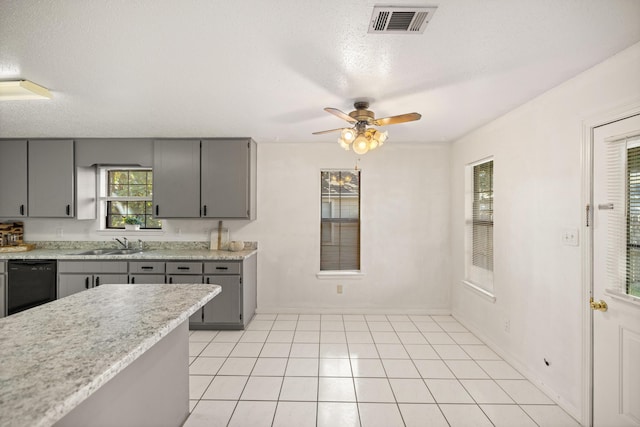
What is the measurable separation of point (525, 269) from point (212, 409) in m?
2.86

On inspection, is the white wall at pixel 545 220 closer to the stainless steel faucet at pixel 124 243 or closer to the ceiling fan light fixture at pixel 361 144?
the ceiling fan light fixture at pixel 361 144

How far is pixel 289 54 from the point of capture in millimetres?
2037

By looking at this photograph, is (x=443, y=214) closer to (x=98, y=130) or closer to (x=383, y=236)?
(x=383, y=236)

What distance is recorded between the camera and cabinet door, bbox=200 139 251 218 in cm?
426

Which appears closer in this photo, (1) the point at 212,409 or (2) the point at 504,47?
(2) the point at 504,47

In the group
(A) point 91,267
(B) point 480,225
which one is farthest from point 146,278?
(B) point 480,225

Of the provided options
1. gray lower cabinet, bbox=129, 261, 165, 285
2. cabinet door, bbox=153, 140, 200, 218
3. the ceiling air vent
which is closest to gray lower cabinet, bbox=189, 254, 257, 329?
gray lower cabinet, bbox=129, 261, 165, 285

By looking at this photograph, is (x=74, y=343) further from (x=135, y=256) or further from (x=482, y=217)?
(x=482, y=217)

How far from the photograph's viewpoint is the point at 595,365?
213 cm

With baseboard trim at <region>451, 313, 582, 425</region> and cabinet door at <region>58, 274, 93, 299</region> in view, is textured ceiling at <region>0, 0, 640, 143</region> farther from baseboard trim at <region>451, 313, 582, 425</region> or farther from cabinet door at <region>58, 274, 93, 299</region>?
baseboard trim at <region>451, 313, 582, 425</region>

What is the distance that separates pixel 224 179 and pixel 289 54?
2.53m

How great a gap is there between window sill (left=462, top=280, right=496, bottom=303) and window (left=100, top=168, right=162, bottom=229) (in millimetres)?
4318

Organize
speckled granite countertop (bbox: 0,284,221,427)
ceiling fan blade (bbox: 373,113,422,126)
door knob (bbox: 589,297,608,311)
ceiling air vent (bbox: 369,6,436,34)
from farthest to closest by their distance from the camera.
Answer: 1. ceiling fan blade (bbox: 373,113,422,126)
2. door knob (bbox: 589,297,608,311)
3. ceiling air vent (bbox: 369,6,436,34)
4. speckled granite countertop (bbox: 0,284,221,427)

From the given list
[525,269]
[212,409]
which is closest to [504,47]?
[525,269]
